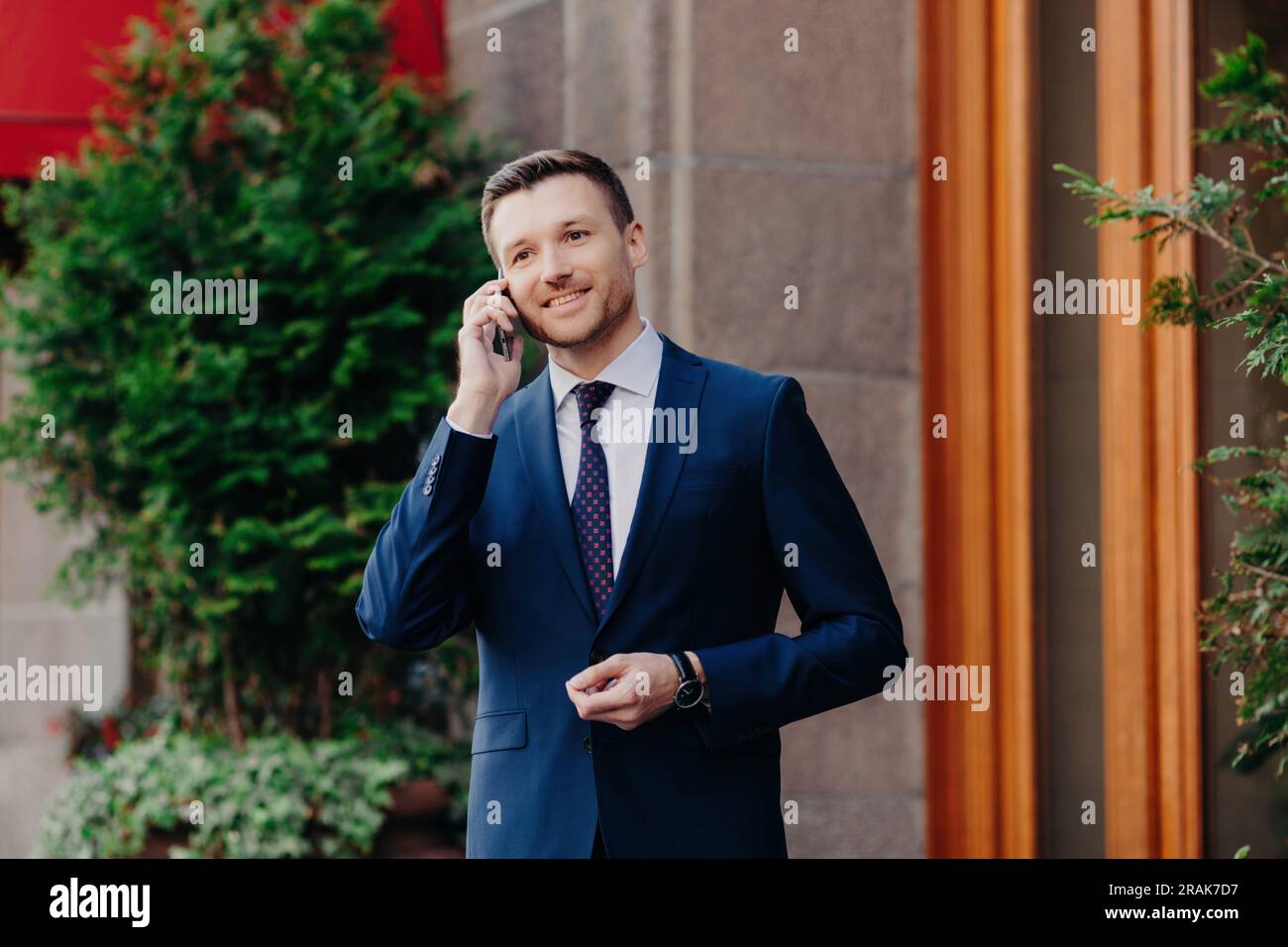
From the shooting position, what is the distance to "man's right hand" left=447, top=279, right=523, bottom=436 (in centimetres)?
280

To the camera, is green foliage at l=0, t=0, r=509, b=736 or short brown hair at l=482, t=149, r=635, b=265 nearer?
short brown hair at l=482, t=149, r=635, b=265

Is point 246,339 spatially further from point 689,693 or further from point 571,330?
point 689,693

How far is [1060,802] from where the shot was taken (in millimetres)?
5625

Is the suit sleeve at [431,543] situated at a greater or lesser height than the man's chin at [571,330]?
lesser

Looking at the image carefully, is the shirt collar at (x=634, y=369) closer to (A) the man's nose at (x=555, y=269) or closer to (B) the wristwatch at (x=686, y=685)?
(A) the man's nose at (x=555, y=269)

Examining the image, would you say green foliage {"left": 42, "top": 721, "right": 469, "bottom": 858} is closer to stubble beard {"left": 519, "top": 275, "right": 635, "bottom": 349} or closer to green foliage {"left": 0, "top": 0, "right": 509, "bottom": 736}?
green foliage {"left": 0, "top": 0, "right": 509, "bottom": 736}

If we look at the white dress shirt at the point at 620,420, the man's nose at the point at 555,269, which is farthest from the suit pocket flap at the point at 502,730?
the man's nose at the point at 555,269

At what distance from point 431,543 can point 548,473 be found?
0.83ft

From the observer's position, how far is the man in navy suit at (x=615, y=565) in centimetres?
274

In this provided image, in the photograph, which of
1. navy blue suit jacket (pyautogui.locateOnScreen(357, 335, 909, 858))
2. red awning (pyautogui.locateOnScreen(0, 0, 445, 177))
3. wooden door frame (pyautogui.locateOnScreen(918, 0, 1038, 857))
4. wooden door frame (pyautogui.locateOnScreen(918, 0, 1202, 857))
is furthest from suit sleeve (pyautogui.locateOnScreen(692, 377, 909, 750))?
red awning (pyautogui.locateOnScreen(0, 0, 445, 177))

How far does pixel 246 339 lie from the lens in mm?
6148

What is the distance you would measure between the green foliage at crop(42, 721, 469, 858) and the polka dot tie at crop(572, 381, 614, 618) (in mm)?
3248
